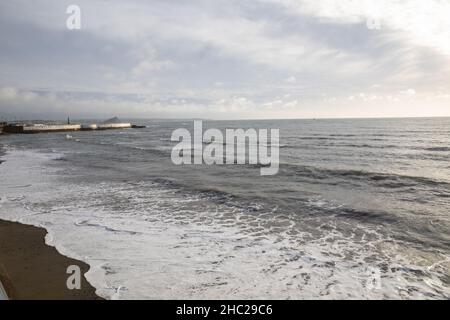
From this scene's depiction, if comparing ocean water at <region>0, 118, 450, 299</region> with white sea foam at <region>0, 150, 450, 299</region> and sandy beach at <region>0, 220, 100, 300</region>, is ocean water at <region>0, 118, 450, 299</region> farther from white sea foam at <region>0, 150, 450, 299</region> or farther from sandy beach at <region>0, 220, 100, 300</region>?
sandy beach at <region>0, 220, 100, 300</region>

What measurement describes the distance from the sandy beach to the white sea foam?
0.29m

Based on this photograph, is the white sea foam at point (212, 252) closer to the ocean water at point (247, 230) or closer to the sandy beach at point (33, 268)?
the ocean water at point (247, 230)

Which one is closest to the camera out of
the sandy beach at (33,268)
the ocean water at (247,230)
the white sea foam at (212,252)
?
the sandy beach at (33,268)

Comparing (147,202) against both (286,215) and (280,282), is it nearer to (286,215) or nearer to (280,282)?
(286,215)

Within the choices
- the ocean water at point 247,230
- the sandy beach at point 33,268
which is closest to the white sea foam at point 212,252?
the ocean water at point 247,230

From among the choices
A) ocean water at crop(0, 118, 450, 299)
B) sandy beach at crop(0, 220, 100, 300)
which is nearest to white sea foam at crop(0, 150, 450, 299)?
ocean water at crop(0, 118, 450, 299)

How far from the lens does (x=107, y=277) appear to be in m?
6.96

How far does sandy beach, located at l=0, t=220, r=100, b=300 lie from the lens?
Answer: 6.23 metres

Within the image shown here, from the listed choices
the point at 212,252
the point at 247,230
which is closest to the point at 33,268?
the point at 212,252

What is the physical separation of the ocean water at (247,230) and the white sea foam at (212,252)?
0.04 m

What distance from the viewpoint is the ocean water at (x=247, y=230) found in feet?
22.4

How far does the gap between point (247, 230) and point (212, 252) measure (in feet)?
7.20
